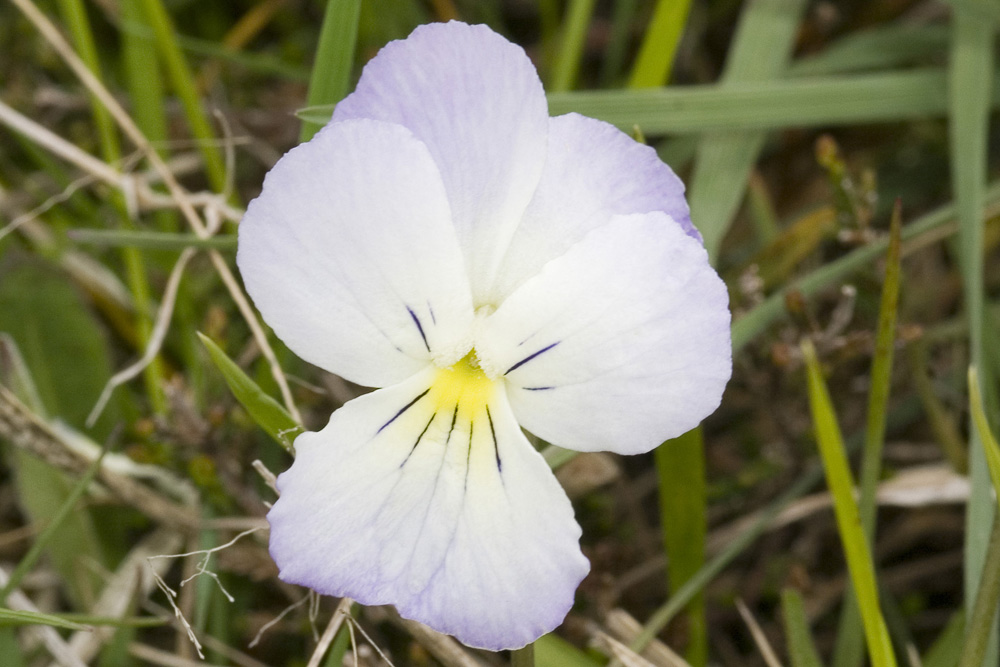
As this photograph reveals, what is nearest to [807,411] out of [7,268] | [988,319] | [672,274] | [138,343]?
[988,319]

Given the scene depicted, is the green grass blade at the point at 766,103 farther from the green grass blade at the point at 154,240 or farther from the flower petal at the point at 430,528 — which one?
the flower petal at the point at 430,528

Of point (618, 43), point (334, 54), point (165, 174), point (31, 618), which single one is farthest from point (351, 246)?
point (618, 43)

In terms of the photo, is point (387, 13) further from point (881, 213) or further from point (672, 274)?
point (672, 274)

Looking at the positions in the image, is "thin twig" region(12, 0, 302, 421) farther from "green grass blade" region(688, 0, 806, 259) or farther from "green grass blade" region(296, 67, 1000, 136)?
"green grass blade" region(688, 0, 806, 259)

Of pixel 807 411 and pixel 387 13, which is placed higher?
pixel 387 13

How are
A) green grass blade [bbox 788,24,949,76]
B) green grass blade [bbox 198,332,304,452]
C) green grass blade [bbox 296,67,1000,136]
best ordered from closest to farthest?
green grass blade [bbox 198,332,304,452] → green grass blade [bbox 296,67,1000,136] → green grass blade [bbox 788,24,949,76]

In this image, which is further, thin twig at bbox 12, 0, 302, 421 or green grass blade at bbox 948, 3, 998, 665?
thin twig at bbox 12, 0, 302, 421

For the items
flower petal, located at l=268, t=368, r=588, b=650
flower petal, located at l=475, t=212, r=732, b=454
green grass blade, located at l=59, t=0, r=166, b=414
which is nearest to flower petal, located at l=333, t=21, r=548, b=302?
flower petal, located at l=475, t=212, r=732, b=454
